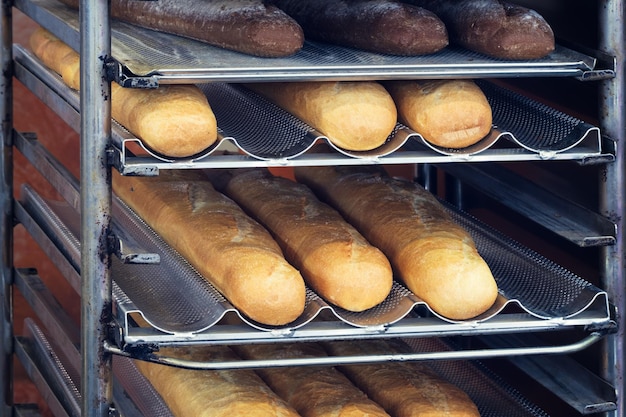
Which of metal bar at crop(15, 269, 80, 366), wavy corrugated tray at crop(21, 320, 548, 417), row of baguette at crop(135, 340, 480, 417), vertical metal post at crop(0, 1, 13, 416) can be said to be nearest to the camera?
row of baguette at crop(135, 340, 480, 417)

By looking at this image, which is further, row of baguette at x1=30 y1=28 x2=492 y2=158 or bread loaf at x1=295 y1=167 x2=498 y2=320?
bread loaf at x1=295 y1=167 x2=498 y2=320

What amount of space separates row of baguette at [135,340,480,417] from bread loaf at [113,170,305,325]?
21 centimetres

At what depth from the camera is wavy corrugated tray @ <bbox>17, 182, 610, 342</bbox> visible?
7.02 feet

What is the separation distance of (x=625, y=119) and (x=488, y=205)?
0.93 metres

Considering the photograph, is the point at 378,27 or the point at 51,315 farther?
the point at 51,315

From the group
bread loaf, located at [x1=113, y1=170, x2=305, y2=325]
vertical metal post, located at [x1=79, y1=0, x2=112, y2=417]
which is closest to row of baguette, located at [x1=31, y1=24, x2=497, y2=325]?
bread loaf, located at [x1=113, y1=170, x2=305, y2=325]

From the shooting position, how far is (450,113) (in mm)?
2178

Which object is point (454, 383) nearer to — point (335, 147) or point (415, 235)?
point (415, 235)

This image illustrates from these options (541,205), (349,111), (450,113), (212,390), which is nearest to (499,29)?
(450,113)

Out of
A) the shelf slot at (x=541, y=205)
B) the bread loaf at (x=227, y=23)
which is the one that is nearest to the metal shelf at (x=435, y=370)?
the shelf slot at (x=541, y=205)

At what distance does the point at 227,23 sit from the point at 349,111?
36 cm

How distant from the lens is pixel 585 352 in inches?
100

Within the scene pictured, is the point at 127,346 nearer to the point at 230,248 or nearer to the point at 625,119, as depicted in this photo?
the point at 230,248

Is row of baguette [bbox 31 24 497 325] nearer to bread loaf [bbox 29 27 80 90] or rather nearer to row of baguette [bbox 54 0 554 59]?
bread loaf [bbox 29 27 80 90]
